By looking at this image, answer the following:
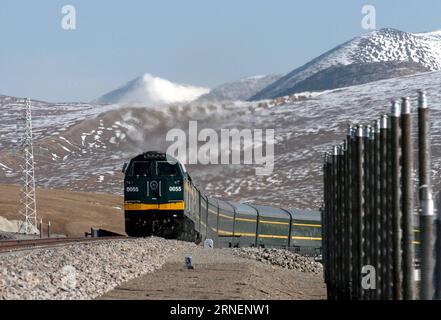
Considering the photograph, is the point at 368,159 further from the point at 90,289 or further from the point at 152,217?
the point at 152,217

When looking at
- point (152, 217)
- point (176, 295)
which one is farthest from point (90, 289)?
point (152, 217)

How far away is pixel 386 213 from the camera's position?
18.0m

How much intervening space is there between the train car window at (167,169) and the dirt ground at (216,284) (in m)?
15.1

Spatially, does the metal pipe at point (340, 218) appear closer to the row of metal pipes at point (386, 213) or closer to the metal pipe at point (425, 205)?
the row of metal pipes at point (386, 213)

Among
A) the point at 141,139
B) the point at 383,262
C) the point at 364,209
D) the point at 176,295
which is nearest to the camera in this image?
the point at 383,262

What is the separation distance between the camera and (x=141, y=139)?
180000mm

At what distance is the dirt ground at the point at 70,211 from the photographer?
385ft

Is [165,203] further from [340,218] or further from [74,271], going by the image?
[74,271]

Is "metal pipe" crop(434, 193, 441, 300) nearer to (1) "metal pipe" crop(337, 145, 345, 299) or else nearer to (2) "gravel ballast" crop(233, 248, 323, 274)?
(1) "metal pipe" crop(337, 145, 345, 299)

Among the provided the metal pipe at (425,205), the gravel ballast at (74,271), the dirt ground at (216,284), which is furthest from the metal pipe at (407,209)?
the gravel ballast at (74,271)

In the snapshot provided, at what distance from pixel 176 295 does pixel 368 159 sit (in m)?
5.47

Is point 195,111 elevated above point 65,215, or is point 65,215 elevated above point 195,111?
point 195,111

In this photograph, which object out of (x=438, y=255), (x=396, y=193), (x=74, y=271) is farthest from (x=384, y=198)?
(x=74, y=271)

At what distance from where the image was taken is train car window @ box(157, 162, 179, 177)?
170ft
